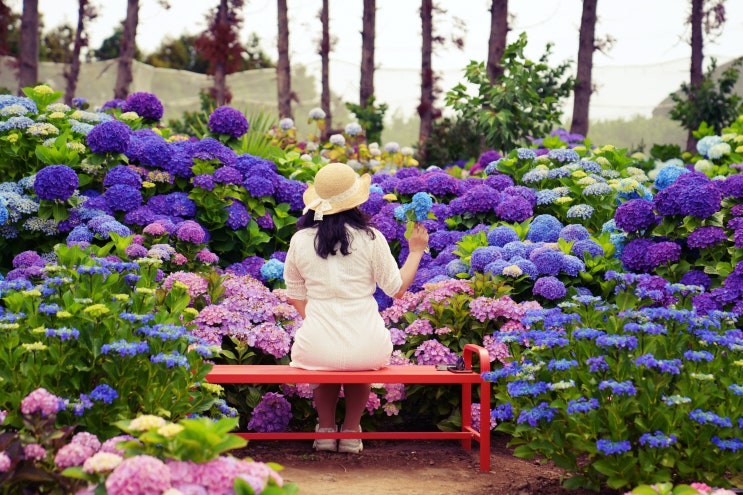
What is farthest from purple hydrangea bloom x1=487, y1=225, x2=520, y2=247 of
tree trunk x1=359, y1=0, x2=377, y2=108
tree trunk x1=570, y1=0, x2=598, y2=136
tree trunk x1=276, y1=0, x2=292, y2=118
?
tree trunk x1=276, y1=0, x2=292, y2=118

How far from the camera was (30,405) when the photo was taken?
2.64 metres

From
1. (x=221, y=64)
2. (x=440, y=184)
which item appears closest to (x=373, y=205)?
(x=440, y=184)

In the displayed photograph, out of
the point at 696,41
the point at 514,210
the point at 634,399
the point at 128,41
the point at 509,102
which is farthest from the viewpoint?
the point at 696,41

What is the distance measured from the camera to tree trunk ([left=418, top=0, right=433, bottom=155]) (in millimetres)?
17250

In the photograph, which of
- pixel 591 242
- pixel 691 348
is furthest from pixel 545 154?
pixel 691 348

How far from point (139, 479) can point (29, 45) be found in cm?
1400

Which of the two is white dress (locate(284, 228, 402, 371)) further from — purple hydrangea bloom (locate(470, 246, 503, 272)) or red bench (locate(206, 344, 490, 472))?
purple hydrangea bloom (locate(470, 246, 503, 272))

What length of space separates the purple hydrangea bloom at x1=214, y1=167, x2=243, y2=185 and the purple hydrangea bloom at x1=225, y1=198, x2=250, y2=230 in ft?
0.56

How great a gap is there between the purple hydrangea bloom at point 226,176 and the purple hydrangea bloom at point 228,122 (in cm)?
79

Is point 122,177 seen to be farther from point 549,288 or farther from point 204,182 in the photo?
→ point 549,288

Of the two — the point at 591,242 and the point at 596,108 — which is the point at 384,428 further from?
the point at 596,108

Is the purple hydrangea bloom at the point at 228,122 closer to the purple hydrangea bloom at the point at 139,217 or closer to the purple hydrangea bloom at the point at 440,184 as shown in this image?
the purple hydrangea bloom at the point at 139,217

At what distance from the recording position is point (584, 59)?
45.5 ft

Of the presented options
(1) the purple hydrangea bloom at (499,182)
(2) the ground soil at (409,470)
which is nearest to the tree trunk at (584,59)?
(1) the purple hydrangea bloom at (499,182)
